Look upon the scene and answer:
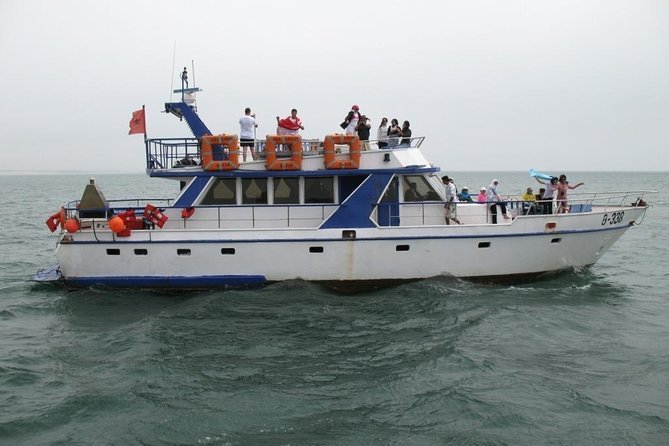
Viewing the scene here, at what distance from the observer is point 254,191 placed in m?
14.2

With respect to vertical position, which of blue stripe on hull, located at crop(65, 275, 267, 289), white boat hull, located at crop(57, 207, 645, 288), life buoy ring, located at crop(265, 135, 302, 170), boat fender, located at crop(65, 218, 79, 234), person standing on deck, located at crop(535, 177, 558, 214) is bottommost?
blue stripe on hull, located at crop(65, 275, 267, 289)

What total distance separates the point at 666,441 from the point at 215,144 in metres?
10.4

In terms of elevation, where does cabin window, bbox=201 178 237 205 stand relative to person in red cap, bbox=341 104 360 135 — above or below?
below

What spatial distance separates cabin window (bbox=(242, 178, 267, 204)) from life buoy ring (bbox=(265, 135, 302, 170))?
652mm

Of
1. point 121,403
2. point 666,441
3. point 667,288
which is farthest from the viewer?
point 667,288

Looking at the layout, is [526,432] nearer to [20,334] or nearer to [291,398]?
[291,398]

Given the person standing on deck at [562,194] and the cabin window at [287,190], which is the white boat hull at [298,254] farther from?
the cabin window at [287,190]

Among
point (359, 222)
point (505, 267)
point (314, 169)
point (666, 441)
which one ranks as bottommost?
point (666, 441)

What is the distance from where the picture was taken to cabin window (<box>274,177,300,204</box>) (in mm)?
14164

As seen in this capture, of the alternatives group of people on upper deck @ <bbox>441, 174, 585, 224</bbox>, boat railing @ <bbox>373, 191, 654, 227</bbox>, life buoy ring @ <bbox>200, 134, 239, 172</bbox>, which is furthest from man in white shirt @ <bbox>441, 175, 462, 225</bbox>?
life buoy ring @ <bbox>200, 134, 239, 172</bbox>

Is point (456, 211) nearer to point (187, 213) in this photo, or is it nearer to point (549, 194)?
point (549, 194)

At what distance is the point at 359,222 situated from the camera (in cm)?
1361

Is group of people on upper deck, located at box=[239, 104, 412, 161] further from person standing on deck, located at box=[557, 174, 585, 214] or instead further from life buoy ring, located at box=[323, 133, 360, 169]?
person standing on deck, located at box=[557, 174, 585, 214]

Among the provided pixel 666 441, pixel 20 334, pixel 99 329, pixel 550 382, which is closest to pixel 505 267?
pixel 550 382
